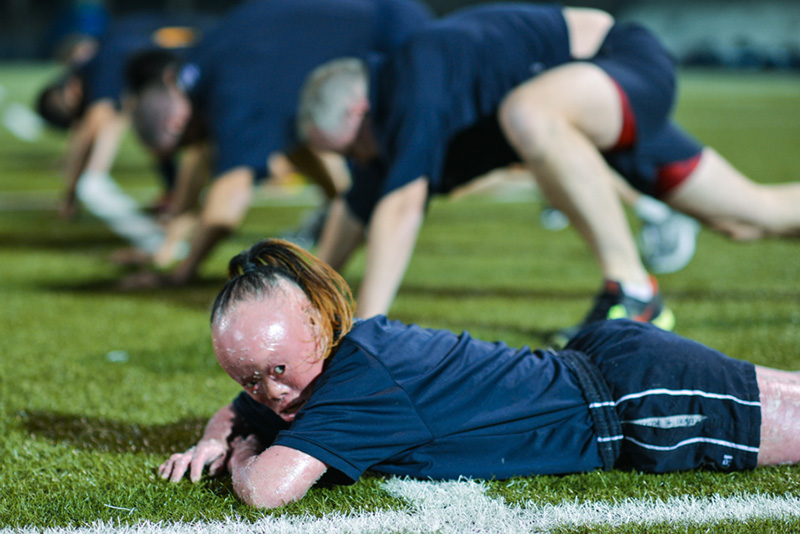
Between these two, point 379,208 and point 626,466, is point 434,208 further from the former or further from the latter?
point 626,466

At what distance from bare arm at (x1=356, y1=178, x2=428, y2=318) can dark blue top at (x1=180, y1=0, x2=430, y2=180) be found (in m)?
1.66

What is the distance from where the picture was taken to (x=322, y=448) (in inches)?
75.1

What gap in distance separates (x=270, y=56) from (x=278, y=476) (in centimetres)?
351

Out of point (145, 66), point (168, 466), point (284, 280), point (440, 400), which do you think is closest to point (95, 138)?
point (145, 66)

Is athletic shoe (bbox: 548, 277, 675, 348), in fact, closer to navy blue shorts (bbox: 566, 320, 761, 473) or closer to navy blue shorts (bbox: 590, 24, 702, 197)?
navy blue shorts (bbox: 590, 24, 702, 197)

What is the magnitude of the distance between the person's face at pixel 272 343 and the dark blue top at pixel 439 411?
0.21ft

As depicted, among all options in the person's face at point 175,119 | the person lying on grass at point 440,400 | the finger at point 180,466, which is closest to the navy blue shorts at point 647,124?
the person lying on grass at point 440,400

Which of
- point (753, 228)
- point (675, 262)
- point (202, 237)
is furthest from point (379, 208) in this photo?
point (675, 262)

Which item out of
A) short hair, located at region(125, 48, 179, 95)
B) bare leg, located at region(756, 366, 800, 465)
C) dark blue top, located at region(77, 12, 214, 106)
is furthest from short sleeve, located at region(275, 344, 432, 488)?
dark blue top, located at region(77, 12, 214, 106)

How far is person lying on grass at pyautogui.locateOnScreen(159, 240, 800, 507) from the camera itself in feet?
6.44

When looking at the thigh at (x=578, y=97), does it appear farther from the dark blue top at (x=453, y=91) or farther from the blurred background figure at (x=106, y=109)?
the blurred background figure at (x=106, y=109)

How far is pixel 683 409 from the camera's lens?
210cm

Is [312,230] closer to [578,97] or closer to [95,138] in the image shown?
[95,138]

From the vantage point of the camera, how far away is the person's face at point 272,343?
1.96m
